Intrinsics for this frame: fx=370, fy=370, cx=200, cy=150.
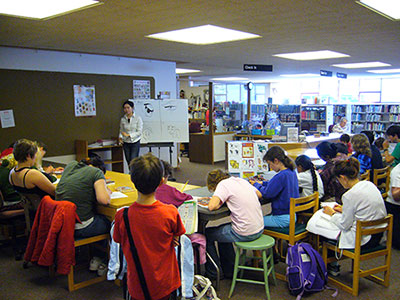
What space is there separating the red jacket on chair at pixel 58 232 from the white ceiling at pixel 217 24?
1866 millimetres

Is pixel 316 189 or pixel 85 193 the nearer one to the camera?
pixel 85 193

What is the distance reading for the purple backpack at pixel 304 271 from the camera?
309cm

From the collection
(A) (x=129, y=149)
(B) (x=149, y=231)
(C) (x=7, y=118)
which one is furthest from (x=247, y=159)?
(C) (x=7, y=118)

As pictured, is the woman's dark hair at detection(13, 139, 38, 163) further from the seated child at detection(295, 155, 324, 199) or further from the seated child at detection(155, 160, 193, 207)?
the seated child at detection(295, 155, 324, 199)

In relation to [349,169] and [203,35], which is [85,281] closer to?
[349,169]

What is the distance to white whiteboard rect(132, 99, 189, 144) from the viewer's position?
772 centimetres

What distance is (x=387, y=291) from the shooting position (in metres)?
3.22

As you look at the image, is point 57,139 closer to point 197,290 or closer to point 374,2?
point 197,290

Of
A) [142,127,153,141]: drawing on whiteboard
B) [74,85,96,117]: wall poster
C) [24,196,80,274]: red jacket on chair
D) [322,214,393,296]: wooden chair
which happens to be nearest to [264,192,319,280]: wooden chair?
[322,214,393,296]: wooden chair

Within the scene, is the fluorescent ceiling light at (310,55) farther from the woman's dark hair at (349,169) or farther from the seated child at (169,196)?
the seated child at (169,196)

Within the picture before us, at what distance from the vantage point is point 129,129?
699 centimetres

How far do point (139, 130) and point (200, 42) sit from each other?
2237 mm

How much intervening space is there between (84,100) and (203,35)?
2830mm

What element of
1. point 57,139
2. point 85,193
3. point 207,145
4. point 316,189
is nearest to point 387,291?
point 316,189
